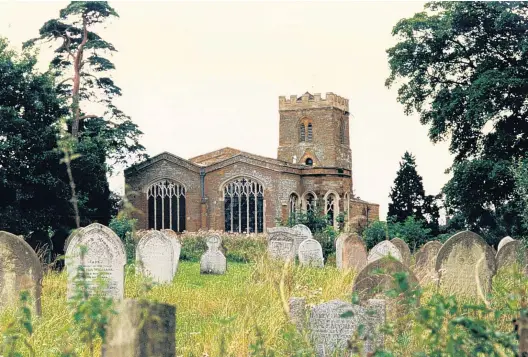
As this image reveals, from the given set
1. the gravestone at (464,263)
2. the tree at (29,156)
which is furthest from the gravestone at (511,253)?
the tree at (29,156)

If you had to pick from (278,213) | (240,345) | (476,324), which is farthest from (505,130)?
(476,324)

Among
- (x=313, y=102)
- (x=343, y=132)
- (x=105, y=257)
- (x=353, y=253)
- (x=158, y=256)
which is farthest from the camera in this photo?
(x=343, y=132)

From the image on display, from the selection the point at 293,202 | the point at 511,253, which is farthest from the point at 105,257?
the point at 293,202

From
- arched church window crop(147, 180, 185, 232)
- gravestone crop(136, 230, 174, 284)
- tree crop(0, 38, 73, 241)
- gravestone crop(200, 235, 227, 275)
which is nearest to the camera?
gravestone crop(136, 230, 174, 284)

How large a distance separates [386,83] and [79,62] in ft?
51.3

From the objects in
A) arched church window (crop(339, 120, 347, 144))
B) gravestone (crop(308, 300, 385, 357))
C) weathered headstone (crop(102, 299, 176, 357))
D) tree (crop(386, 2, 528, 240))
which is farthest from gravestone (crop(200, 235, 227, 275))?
arched church window (crop(339, 120, 347, 144))

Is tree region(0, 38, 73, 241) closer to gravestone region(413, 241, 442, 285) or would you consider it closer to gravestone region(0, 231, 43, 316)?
gravestone region(413, 241, 442, 285)

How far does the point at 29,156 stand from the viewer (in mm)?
32062

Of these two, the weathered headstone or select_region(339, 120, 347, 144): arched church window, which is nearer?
the weathered headstone

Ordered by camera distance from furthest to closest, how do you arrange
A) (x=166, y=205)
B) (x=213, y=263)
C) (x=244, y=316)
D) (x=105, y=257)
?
1. (x=166, y=205)
2. (x=213, y=263)
3. (x=105, y=257)
4. (x=244, y=316)

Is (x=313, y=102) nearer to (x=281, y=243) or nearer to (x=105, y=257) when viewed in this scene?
(x=281, y=243)

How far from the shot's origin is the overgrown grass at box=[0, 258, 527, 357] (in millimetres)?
8080

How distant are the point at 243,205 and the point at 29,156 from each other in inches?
747

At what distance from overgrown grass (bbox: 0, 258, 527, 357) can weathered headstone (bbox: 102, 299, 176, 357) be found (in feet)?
0.36
